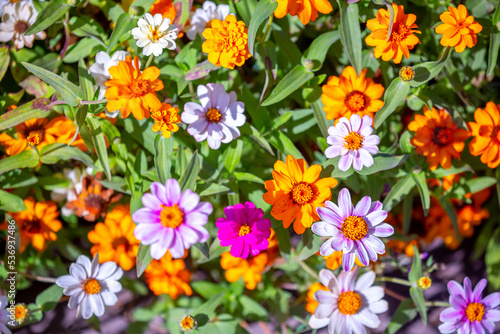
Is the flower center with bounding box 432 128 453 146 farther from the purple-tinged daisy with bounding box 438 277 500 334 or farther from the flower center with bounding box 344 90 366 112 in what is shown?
the purple-tinged daisy with bounding box 438 277 500 334

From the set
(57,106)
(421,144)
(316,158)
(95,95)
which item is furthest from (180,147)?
(421,144)

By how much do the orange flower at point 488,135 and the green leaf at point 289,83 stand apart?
0.51 metres

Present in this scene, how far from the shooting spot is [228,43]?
1.07 metres

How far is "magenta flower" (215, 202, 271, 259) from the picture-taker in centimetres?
105

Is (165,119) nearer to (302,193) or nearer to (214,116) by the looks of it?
(214,116)

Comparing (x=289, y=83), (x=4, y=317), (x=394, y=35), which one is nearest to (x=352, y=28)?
(x=394, y=35)

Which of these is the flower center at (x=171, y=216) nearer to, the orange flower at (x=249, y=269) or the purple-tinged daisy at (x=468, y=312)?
the orange flower at (x=249, y=269)

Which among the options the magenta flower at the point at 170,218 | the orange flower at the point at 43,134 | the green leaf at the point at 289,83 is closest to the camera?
the magenta flower at the point at 170,218

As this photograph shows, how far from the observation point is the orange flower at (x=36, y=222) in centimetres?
140

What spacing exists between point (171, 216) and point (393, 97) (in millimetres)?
661

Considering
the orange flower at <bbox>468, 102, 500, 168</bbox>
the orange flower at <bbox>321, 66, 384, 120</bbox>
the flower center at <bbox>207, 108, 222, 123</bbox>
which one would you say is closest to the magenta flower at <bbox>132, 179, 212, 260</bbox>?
the flower center at <bbox>207, 108, 222, 123</bbox>

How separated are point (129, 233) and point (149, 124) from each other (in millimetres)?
371

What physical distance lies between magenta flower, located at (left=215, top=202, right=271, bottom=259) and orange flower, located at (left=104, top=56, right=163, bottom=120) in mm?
322

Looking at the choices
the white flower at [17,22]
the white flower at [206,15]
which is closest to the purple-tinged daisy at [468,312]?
the white flower at [206,15]
